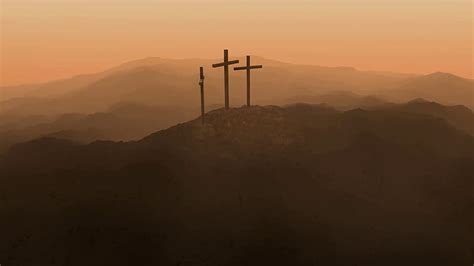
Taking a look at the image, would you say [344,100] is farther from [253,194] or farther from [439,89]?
[253,194]

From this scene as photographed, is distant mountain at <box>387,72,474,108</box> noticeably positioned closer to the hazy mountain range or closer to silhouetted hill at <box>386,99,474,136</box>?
the hazy mountain range

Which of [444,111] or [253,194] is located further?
[444,111]

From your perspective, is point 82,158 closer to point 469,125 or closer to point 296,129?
point 296,129

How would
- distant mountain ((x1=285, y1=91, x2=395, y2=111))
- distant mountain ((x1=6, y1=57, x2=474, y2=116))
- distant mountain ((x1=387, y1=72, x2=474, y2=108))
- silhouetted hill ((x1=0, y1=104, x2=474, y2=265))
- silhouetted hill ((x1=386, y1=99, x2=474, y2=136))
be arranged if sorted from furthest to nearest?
distant mountain ((x1=6, y1=57, x2=474, y2=116)), distant mountain ((x1=387, y1=72, x2=474, y2=108)), distant mountain ((x1=285, y1=91, x2=395, y2=111)), silhouetted hill ((x1=386, y1=99, x2=474, y2=136)), silhouetted hill ((x1=0, y1=104, x2=474, y2=265))

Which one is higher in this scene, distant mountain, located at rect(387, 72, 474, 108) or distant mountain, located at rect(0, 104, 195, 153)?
distant mountain, located at rect(387, 72, 474, 108)

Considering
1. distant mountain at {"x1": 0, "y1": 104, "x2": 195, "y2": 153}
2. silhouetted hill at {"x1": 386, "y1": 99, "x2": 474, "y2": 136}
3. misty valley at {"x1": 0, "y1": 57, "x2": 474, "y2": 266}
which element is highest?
silhouetted hill at {"x1": 386, "y1": 99, "x2": 474, "y2": 136}

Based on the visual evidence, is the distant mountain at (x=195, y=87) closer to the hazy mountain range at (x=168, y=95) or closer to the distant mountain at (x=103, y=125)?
the hazy mountain range at (x=168, y=95)

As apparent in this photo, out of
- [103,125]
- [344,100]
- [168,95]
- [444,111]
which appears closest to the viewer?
[444,111]

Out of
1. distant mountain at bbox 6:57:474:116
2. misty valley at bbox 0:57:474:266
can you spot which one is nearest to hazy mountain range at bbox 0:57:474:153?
distant mountain at bbox 6:57:474:116

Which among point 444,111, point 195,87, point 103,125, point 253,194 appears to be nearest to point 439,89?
point 444,111

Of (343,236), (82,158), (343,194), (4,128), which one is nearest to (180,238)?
(343,236)
